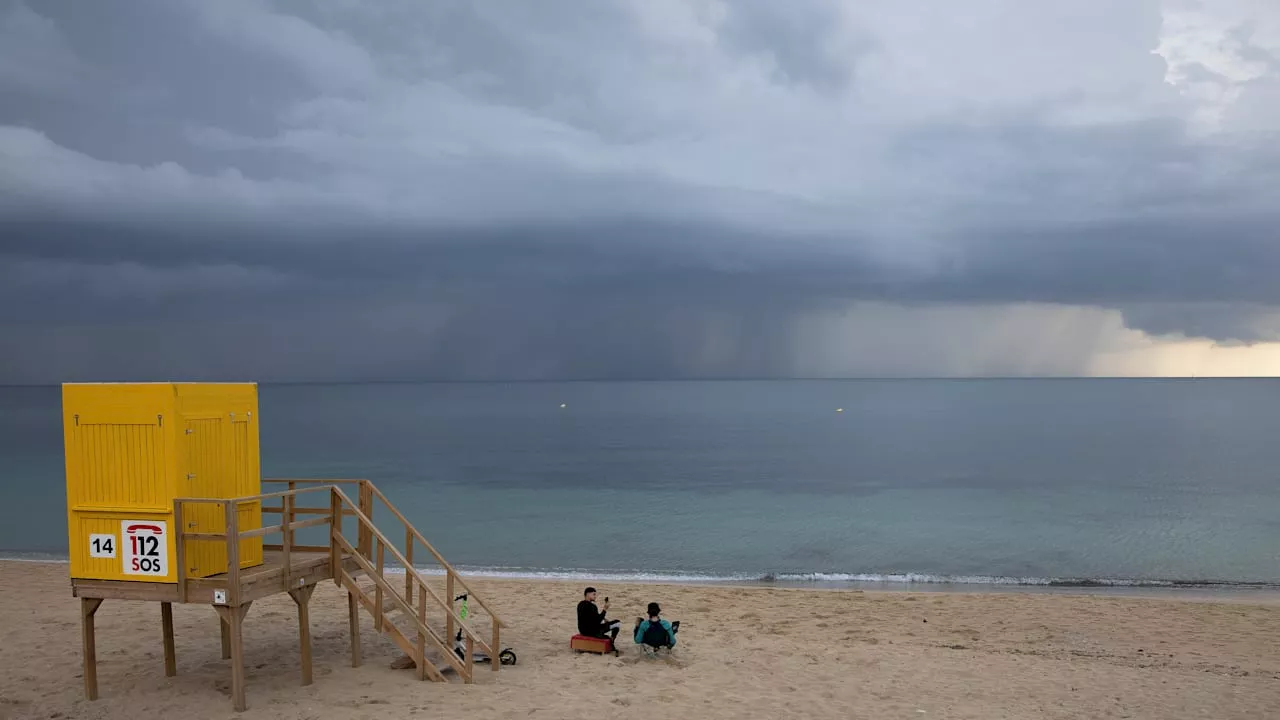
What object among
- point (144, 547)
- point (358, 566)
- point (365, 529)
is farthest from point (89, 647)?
point (365, 529)

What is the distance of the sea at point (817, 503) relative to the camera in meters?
31.7

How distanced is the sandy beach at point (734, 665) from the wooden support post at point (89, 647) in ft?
0.78

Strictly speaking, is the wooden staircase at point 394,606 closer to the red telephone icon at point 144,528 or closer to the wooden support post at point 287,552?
the wooden support post at point 287,552

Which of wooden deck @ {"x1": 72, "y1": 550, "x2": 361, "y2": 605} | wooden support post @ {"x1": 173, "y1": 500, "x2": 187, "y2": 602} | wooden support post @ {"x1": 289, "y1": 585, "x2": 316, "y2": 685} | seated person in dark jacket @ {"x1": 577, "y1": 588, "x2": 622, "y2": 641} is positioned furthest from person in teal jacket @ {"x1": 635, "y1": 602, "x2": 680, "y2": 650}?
wooden support post @ {"x1": 173, "y1": 500, "x2": 187, "y2": 602}

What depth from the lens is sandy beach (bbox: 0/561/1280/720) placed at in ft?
41.7

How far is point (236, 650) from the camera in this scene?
12117 mm

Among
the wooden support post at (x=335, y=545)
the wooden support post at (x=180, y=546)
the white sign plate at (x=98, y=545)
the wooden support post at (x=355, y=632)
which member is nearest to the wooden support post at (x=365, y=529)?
the wooden support post at (x=335, y=545)

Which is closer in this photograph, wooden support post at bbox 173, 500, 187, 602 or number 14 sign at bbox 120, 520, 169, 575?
wooden support post at bbox 173, 500, 187, 602

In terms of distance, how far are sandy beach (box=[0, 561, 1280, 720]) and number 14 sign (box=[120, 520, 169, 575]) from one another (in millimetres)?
2077

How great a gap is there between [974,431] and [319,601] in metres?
107

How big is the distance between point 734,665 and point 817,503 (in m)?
35.9

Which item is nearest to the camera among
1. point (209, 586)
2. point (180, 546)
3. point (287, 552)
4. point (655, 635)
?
point (180, 546)

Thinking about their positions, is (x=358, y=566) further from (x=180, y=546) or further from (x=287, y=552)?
(x=180, y=546)

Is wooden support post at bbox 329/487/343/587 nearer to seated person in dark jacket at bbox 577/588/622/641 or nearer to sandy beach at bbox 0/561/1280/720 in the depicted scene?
sandy beach at bbox 0/561/1280/720
